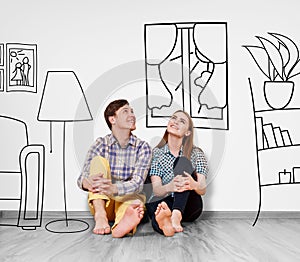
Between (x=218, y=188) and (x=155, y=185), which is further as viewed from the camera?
(x=218, y=188)

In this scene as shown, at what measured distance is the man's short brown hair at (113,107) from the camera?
3113mm

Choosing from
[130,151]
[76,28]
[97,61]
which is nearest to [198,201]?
[130,151]

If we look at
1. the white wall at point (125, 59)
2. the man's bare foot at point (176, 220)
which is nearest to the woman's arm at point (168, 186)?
the man's bare foot at point (176, 220)

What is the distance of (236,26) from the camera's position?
328 cm

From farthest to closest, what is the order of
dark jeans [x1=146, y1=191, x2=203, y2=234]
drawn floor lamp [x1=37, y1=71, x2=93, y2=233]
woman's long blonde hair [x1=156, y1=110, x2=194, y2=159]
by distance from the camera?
drawn floor lamp [x1=37, y1=71, x2=93, y2=233] < woman's long blonde hair [x1=156, y1=110, x2=194, y2=159] < dark jeans [x1=146, y1=191, x2=203, y2=234]

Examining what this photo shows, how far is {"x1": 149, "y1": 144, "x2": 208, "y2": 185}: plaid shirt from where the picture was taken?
10.1 ft

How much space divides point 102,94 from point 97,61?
0.23 meters

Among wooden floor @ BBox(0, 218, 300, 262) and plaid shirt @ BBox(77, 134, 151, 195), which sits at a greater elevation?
plaid shirt @ BBox(77, 134, 151, 195)

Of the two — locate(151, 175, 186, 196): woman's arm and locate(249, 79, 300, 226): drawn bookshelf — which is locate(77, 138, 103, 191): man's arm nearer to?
locate(151, 175, 186, 196): woman's arm

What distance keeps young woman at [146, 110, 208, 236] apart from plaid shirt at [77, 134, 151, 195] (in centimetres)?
9

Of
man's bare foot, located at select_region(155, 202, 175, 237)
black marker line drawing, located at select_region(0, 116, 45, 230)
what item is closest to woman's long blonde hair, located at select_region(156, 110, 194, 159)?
man's bare foot, located at select_region(155, 202, 175, 237)

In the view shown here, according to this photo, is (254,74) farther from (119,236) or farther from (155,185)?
(119,236)

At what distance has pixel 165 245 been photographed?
8.45ft

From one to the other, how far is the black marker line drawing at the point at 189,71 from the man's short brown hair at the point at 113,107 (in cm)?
25
